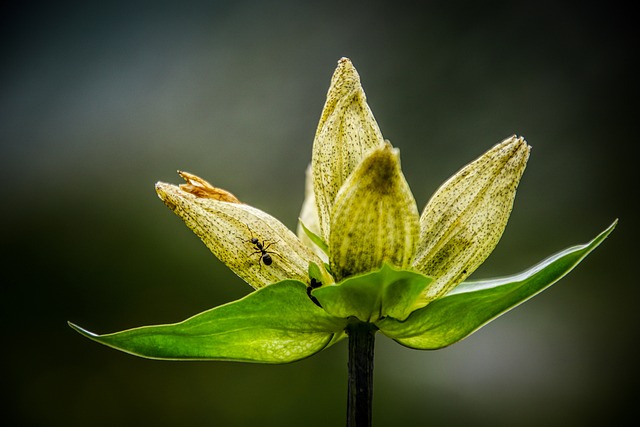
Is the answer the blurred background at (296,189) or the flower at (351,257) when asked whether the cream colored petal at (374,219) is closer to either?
the flower at (351,257)

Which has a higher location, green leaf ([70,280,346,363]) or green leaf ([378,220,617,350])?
green leaf ([378,220,617,350])

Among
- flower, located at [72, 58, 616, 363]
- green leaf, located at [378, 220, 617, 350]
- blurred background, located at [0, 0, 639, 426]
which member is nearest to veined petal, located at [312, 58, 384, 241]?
flower, located at [72, 58, 616, 363]

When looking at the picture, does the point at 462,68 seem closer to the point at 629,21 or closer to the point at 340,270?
the point at 629,21

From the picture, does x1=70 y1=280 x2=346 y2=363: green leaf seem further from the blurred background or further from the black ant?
the blurred background

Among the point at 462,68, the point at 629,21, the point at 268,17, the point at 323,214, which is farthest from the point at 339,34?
the point at 323,214

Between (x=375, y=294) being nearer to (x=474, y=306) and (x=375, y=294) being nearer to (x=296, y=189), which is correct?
(x=474, y=306)

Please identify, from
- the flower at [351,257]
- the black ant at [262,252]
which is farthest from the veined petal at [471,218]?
the black ant at [262,252]
